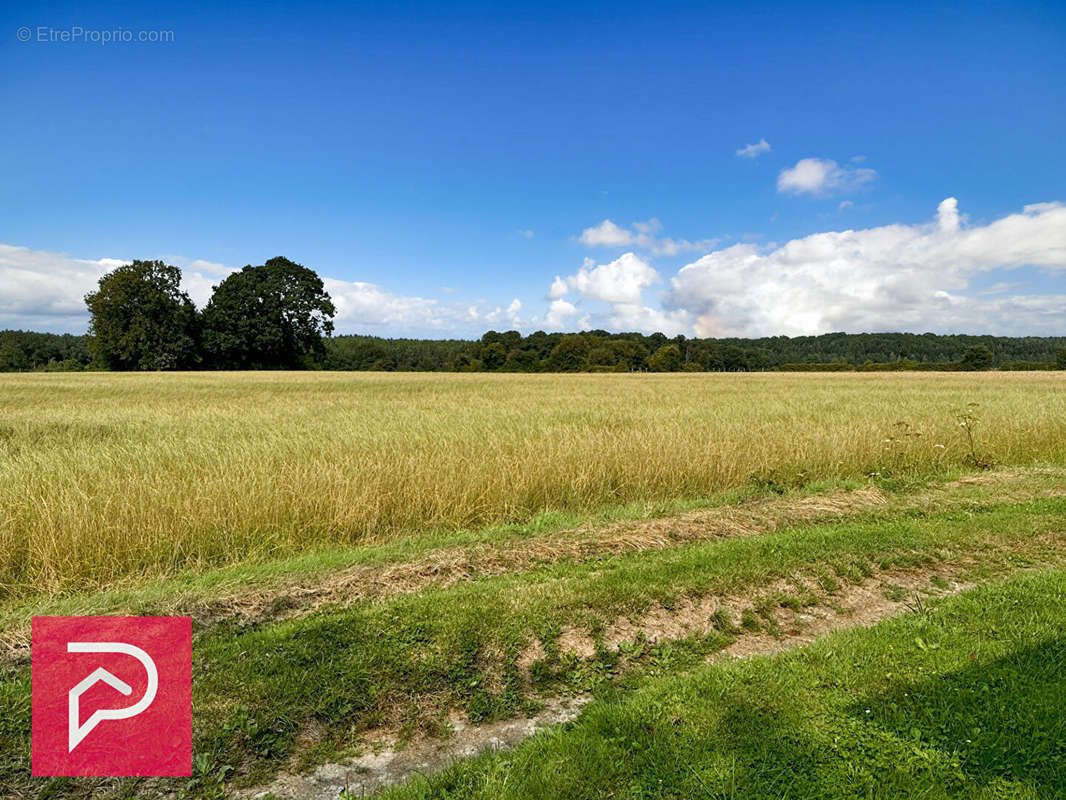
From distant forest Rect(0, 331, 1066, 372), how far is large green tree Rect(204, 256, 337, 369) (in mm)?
5813

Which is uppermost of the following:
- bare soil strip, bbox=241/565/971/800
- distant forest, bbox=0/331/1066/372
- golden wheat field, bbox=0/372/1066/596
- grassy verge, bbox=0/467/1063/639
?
distant forest, bbox=0/331/1066/372

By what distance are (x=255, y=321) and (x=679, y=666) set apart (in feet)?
250

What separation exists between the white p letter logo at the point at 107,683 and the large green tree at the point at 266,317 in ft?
240

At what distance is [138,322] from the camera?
64812mm

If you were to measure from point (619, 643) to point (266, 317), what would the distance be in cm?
7652

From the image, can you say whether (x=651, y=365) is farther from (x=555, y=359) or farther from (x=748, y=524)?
(x=748, y=524)

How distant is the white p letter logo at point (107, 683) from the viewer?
10.3 feet

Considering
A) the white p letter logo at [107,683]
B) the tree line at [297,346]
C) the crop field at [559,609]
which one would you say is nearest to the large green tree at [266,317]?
the tree line at [297,346]

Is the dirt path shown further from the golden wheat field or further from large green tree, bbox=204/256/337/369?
large green tree, bbox=204/256/337/369

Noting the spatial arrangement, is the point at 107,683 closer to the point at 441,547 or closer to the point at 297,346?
the point at 441,547

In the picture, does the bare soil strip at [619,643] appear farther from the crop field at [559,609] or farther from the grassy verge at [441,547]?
the grassy verge at [441,547]

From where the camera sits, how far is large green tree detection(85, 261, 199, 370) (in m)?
64.0

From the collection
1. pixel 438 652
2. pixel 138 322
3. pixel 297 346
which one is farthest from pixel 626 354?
pixel 438 652

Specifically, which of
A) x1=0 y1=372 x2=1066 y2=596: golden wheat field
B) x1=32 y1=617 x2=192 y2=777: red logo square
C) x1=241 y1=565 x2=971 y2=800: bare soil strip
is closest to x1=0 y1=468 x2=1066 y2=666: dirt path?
x1=32 y1=617 x2=192 y2=777: red logo square
